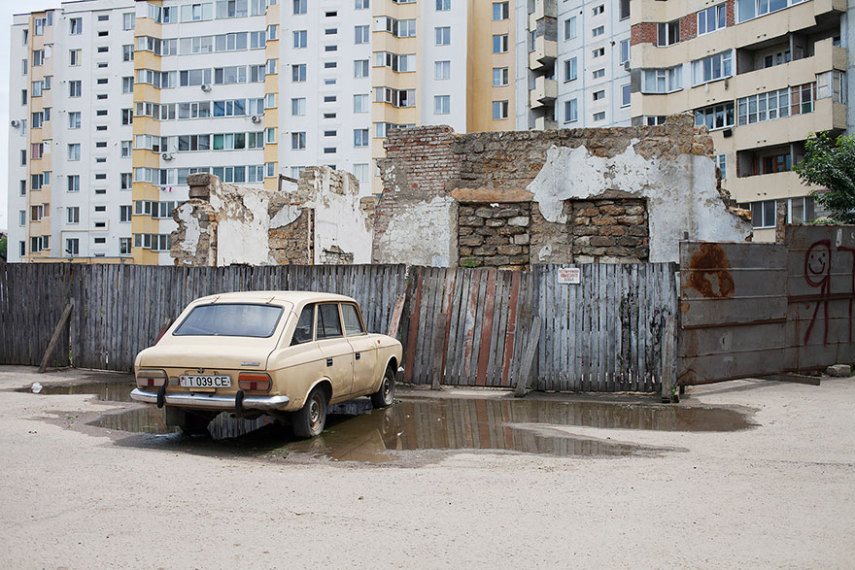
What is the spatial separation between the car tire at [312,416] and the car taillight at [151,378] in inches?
53.8

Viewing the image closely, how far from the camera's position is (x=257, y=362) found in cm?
711

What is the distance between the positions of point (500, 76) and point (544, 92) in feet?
21.4

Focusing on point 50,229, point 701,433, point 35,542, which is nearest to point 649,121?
point 701,433

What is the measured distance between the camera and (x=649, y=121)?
4228 cm

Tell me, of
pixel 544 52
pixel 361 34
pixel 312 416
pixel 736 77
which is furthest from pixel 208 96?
pixel 312 416

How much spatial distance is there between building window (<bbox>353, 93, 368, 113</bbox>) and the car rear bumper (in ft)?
160

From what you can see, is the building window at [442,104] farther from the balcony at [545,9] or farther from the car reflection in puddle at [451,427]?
the car reflection in puddle at [451,427]

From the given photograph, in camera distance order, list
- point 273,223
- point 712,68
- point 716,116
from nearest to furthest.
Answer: point 273,223 → point 716,116 → point 712,68

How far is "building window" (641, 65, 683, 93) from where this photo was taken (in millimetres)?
41438

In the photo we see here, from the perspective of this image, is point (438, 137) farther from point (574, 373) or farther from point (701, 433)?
point (701, 433)

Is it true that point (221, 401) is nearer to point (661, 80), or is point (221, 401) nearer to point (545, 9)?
point (661, 80)

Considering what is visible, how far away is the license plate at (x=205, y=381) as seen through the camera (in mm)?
7176

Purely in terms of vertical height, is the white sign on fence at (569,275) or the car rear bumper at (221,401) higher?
the white sign on fence at (569,275)

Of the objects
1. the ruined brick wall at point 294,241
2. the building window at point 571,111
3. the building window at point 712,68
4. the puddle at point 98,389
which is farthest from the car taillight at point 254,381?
the building window at point 571,111
